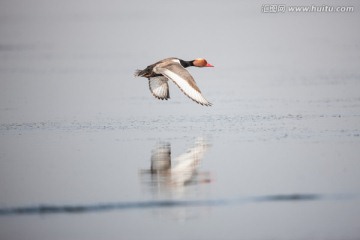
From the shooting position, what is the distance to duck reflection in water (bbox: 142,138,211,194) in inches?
436

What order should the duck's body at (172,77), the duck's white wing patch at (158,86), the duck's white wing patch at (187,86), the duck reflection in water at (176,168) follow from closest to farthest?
1. the duck reflection in water at (176,168)
2. the duck's white wing patch at (187,86)
3. the duck's body at (172,77)
4. the duck's white wing patch at (158,86)

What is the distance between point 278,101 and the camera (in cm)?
1831

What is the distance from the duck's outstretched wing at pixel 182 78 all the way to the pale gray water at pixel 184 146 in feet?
1.91

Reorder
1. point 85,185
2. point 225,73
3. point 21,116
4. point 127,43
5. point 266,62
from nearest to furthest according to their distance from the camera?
point 85,185 < point 21,116 < point 225,73 < point 266,62 < point 127,43

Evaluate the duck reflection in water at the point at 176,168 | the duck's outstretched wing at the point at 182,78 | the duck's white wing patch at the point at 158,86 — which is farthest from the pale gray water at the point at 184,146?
the duck's outstretched wing at the point at 182,78

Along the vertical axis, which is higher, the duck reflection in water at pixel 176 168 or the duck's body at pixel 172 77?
the duck's body at pixel 172 77

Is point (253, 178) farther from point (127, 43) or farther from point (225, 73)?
point (127, 43)

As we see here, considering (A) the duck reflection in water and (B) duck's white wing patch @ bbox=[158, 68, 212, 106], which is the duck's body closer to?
(B) duck's white wing patch @ bbox=[158, 68, 212, 106]

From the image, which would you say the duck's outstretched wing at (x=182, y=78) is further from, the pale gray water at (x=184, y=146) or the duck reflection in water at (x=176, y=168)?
the duck reflection in water at (x=176, y=168)

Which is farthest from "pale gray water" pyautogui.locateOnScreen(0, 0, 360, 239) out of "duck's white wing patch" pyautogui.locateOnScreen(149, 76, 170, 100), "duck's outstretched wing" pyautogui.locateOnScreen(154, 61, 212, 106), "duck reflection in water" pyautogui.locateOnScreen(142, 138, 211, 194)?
"duck's outstretched wing" pyautogui.locateOnScreen(154, 61, 212, 106)

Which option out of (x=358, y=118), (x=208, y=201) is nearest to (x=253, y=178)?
(x=208, y=201)

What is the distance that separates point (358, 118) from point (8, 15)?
32.3 metres

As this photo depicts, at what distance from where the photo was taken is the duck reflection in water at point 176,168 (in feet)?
36.3

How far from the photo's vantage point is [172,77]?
15.1 m
